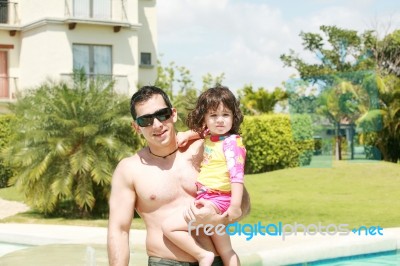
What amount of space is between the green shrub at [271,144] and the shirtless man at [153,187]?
23.9m

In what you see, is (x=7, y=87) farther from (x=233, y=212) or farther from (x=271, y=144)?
(x=233, y=212)

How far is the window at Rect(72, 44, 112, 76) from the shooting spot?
30.5 meters

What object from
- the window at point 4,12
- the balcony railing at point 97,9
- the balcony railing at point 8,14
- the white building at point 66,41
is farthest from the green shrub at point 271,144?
the window at point 4,12

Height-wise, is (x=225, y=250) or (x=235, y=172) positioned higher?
(x=235, y=172)

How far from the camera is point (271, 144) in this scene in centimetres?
2800

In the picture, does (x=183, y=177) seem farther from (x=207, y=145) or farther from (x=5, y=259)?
(x=5, y=259)

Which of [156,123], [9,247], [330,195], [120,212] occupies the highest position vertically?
[156,123]

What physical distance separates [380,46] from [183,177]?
39.0 metres

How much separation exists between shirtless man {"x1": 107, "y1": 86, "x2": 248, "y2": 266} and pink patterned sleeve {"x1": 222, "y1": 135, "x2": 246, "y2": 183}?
0.24 m

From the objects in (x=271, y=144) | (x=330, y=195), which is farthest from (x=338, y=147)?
(x=330, y=195)

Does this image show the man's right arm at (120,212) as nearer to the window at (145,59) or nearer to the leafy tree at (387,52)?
the window at (145,59)

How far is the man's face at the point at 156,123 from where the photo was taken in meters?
3.97

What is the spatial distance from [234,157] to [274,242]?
23.3 feet

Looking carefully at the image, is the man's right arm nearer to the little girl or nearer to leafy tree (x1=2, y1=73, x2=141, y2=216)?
the little girl
